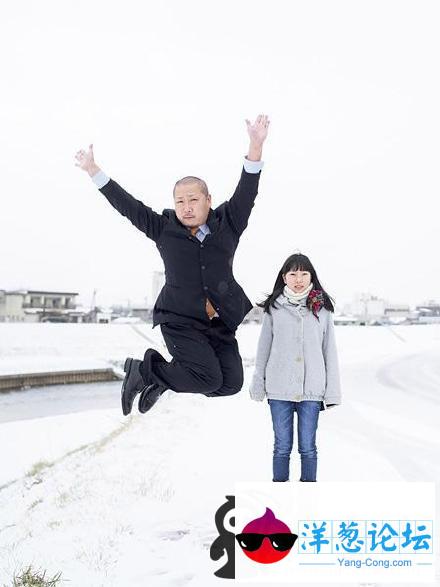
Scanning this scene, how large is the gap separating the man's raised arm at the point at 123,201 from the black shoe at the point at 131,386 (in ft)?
2.90

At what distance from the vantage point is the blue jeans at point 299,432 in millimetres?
3691

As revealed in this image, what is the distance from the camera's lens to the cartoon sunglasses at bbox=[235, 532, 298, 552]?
10.7 feet

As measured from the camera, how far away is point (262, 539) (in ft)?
10.7

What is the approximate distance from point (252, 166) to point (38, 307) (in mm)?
52557

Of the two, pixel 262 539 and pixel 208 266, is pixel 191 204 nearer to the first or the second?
pixel 208 266

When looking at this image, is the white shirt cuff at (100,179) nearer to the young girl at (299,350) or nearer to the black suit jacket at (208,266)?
the black suit jacket at (208,266)

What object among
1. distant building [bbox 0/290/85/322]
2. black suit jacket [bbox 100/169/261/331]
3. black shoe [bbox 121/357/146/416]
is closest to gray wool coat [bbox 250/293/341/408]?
black suit jacket [bbox 100/169/261/331]

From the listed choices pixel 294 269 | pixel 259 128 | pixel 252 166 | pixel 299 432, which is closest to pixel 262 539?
pixel 299 432

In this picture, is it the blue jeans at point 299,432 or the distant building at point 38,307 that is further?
the distant building at point 38,307

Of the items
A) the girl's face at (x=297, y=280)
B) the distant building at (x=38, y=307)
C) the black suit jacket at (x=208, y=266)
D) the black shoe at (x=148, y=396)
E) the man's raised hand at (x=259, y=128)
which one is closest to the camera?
the man's raised hand at (x=259, y=128)

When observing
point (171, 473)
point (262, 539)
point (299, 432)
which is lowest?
point (171, 473)

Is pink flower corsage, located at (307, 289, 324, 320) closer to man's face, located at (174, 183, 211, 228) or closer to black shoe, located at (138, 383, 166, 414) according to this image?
man's face, located at (174, 183, 211, 228)

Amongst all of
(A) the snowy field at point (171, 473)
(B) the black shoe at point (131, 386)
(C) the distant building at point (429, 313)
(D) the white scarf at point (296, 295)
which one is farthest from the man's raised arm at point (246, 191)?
(C) the distant building at point (429, 313)

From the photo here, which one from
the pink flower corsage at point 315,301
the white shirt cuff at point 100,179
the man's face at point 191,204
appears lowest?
the pink flower corsage at point 315,301
